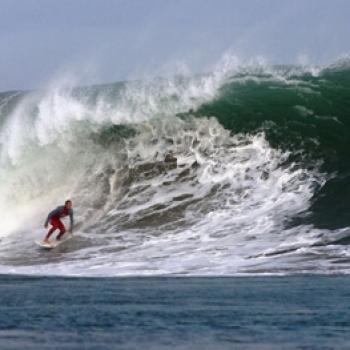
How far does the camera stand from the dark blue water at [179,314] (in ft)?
30.5

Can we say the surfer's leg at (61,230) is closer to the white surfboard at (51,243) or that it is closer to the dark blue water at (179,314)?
the white surfboard at (51,243)

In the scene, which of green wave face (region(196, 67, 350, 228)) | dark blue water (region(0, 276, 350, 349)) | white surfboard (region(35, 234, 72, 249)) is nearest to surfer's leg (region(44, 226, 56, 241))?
white surfboard (region(35, 234, 72, 249))

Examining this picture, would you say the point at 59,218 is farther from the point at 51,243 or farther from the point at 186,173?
the point at 186,173

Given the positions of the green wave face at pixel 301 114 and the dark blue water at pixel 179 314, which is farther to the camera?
the green wave face at pixel 301 114

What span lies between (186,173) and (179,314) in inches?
528

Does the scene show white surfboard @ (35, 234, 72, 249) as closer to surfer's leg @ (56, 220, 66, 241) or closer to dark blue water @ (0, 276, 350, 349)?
surfer's leg @ (56, 220, 66, 241)

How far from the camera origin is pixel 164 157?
25359mm

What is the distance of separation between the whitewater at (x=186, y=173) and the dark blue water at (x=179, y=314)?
7.27ft

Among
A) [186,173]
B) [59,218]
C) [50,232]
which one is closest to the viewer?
[50,232]

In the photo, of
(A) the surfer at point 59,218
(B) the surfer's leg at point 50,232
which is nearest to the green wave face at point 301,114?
(A) the surfer at point 59,218

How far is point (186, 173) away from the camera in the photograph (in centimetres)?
2450

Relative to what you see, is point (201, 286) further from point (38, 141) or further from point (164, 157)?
point (38, 141)

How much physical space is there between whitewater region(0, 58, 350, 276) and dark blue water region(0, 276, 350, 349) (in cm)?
222

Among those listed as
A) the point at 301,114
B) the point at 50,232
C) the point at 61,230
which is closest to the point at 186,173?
the point at 301,114
